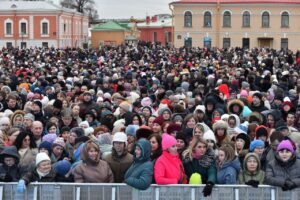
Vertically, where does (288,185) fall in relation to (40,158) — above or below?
below

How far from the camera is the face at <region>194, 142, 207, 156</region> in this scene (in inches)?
315

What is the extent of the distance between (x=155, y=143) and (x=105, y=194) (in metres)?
1.17

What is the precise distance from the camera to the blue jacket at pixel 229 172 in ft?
24.8

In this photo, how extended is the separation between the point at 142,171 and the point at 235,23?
5945 centimetres

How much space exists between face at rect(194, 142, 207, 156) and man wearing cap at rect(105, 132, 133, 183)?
839mm

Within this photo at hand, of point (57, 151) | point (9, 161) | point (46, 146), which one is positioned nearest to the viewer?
point (9, 161)

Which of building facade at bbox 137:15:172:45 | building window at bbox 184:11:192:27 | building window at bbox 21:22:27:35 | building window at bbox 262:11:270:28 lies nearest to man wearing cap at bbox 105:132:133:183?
building window at bbox 184:11:192:27

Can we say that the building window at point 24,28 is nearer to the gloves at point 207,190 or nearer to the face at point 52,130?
the face at point 52,130

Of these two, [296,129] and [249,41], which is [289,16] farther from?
[296,129]

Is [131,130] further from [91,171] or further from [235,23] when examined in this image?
[235,23]

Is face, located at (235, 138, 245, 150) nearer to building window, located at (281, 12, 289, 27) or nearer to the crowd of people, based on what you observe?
the crowd of people

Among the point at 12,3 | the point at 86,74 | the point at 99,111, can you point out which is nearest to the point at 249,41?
the point at 12,3

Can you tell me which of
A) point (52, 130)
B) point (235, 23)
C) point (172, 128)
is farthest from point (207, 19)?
point (172, 128)

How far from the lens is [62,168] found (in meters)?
8.08
